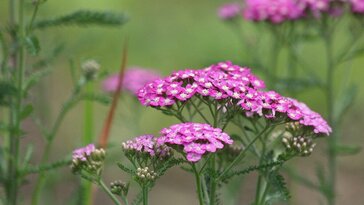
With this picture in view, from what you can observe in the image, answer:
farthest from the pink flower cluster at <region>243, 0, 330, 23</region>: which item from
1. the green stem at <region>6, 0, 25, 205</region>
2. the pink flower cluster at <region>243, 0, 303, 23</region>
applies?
the green stem at <region>6, 0, 25, 205</region>

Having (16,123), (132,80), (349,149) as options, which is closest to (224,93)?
(16,123)

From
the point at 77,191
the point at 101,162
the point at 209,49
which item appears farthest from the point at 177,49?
the point at 101,162

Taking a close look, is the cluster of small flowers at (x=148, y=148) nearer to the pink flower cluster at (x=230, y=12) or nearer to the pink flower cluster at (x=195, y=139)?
the pink flower cluster at (x=195, y=139)

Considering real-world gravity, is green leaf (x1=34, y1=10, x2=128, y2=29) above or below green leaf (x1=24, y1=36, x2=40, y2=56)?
above

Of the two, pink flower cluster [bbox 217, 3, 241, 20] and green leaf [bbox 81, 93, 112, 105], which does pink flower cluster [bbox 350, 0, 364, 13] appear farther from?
green leaf [bbox 81, 93, 112, 105]

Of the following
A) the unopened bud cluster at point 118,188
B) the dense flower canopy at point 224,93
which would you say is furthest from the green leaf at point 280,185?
the unopened bud cluster at point 118,188

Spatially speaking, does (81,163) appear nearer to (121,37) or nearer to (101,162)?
(101,162)

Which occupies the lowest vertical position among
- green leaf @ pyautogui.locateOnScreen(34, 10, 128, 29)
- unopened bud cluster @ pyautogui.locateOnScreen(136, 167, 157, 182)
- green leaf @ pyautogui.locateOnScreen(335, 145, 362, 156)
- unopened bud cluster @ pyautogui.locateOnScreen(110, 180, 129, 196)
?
green leaf @ pyautogui.locateOnScreen(335, 145, 362, 156)
